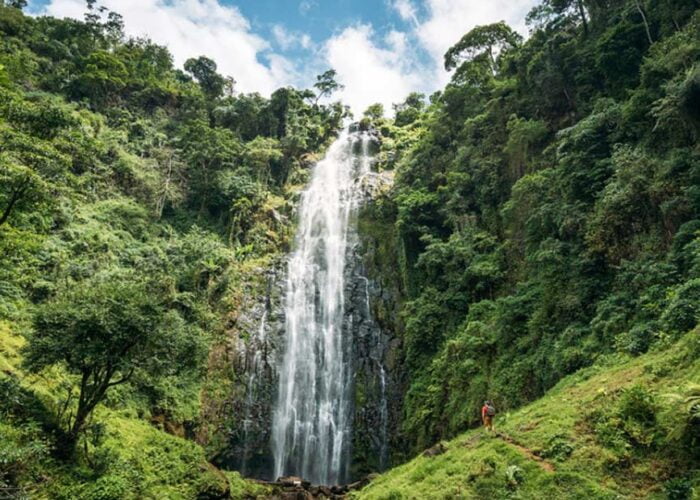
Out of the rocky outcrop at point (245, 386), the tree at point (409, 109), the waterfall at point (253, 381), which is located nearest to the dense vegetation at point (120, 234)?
the rocky outcrop at point (245, 386)

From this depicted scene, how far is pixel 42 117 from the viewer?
11.1 meters

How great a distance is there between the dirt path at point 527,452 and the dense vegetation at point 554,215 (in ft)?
7.53

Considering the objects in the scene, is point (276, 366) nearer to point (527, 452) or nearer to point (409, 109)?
point (527, 452)

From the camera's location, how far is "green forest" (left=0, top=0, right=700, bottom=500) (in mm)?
9383

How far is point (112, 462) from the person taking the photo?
1109 cm

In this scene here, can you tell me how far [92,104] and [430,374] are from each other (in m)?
29.8

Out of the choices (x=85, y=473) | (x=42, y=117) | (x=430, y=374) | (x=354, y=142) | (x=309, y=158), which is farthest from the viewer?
(x=354, y=142)

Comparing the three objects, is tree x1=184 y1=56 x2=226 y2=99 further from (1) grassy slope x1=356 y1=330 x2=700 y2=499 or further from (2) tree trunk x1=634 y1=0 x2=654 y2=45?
(1) grassy slope x1=356 y1=330 x2=700 y2=499

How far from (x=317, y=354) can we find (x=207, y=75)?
1328 inches

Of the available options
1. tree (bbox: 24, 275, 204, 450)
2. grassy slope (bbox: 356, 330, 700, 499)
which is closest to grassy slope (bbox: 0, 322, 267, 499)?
tree (bbox: 24, 275, 204, 450)

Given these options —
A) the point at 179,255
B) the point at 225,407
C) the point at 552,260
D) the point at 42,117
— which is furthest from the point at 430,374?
the point at 42,117

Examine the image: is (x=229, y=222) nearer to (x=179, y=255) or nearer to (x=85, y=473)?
(x=179, y=255)

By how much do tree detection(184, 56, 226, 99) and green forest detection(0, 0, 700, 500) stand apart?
9851 millimetres

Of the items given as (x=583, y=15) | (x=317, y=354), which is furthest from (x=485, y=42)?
(x=317, y=354)
